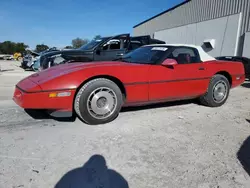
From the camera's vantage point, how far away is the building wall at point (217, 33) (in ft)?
41.7

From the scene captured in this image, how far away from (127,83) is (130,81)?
0.06 meters

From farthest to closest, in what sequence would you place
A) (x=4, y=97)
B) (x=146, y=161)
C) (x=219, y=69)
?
(x=4, y=97), (x=219, y=69), (x=146, y=161)

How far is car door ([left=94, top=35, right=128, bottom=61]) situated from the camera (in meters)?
6.95

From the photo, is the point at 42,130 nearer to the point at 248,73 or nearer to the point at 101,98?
the point at 101,98

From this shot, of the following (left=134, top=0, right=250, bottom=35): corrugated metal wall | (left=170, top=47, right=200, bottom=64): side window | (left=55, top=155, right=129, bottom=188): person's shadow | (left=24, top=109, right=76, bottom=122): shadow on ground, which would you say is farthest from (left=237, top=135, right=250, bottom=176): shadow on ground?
(left=134, top=0, right=250, bottom=35): corrugated metal wall

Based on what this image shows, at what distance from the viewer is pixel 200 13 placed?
1577 centimetres

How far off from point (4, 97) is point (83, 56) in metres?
2.63

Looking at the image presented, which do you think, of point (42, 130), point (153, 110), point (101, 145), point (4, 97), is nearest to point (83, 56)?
point (4, 97)

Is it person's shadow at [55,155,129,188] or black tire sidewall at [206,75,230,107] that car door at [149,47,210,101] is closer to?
black tire sidewall at [206,75,230,107]

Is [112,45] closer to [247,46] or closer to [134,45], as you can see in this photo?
[134,45]

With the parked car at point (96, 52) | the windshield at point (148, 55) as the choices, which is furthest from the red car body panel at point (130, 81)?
the parked car at point (96, 52)

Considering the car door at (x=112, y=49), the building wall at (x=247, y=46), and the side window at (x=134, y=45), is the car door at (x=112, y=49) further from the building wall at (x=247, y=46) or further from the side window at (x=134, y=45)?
the building wall at (x=247, y=46)

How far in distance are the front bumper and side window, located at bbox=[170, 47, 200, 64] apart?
2.14 meters

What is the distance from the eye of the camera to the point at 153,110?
4.06 m
